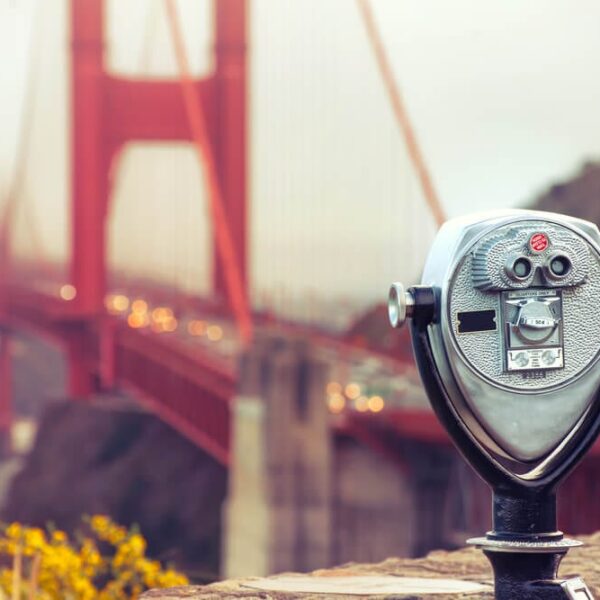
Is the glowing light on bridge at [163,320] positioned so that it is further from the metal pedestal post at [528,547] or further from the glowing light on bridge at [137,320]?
the metal pedestal post at [528,547]

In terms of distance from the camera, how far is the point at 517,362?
2412 millimetres

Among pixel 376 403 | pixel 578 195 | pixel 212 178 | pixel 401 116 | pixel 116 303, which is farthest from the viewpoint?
pixel 578 195

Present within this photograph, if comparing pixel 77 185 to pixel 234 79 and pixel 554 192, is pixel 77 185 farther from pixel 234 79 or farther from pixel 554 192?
pixel 554 192

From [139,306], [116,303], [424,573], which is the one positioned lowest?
[424,573]

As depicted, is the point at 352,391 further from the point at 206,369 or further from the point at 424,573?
the point at 424,573

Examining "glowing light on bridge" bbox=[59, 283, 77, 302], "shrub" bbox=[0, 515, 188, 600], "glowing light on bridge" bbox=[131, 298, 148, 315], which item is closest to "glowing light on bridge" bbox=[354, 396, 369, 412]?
"glowing light on bridge" bbox=[131, 298, 148, 315]

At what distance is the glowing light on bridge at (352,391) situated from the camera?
19.5m

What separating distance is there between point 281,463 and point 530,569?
1474 centimetres

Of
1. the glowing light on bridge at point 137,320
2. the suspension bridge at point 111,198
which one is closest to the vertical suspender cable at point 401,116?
the suspension bridge at point 111,198

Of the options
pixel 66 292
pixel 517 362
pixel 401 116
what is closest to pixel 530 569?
pixel 517 362

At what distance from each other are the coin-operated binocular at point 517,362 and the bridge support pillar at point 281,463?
14165mm

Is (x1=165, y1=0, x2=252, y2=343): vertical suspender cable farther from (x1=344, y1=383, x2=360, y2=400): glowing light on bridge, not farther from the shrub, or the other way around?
the shrub

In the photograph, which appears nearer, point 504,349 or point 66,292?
point 504,349

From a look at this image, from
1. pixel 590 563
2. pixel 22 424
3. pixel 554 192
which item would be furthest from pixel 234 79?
pixel 22 424
